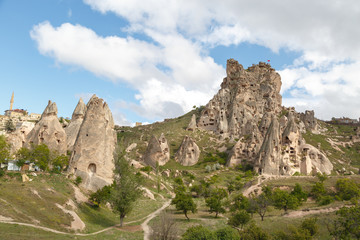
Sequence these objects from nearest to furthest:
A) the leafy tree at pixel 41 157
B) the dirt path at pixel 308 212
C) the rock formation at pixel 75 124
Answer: the dirt path at pixel 308 212, the leafy tree at pixel 41 157, the rock formation at pixel 75 124

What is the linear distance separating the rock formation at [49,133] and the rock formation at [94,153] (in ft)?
34.6

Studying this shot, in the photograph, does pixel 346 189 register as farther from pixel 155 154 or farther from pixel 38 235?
pixel 155 154

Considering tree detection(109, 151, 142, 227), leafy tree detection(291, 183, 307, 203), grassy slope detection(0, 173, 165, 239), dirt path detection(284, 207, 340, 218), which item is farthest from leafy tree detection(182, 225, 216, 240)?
leafy tree detection(291, 183, 307, 203)

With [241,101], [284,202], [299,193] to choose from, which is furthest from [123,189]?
[241,101]

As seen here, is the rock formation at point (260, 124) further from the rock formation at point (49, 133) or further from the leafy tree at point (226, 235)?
the leafy tree at point (226, 235)

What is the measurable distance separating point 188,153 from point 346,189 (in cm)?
4167

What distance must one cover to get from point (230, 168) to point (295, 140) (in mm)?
17189

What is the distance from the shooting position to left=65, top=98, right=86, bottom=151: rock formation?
5528 cm

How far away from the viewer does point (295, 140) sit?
69.7m

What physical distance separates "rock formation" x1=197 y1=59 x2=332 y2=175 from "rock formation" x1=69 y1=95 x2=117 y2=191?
121 feet

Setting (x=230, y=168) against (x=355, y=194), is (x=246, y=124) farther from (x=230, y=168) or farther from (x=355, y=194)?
(x=355, y=194)

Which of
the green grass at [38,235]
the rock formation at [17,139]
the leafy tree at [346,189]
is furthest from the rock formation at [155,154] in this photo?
the green grass at [38,235]

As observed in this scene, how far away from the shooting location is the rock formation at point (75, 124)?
5528cm

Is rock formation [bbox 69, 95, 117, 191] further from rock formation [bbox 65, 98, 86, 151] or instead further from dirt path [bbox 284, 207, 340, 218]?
dirt path [bbox 284, 207, 340, 218]
